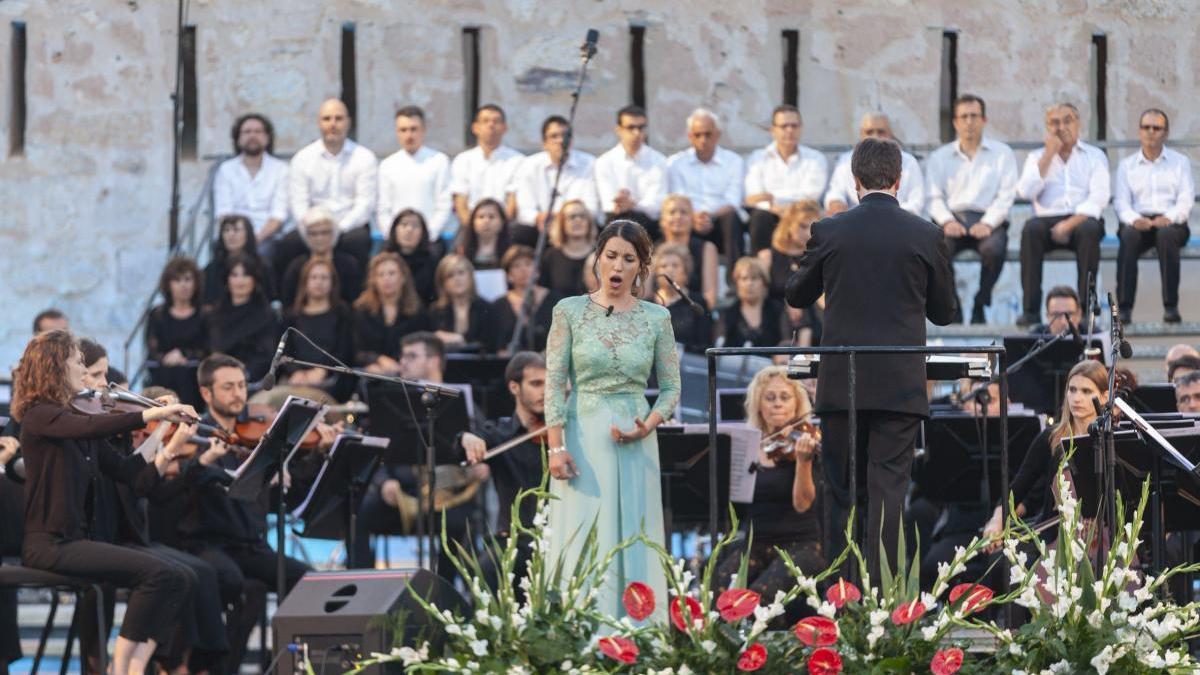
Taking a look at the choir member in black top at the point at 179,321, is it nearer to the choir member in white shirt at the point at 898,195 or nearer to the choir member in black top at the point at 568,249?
the choir member in black top at the point at 568,249

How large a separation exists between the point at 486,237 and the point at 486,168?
0.91 m

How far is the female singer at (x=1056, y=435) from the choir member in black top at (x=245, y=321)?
426 cm

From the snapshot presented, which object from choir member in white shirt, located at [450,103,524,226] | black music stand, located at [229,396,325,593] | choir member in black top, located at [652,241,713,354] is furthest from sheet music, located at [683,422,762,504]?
choir member in white shirt, located at [450,103,524,226]

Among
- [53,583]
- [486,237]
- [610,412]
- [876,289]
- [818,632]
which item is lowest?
A: [53,583]

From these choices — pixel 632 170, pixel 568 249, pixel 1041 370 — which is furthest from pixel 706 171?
pixel 1041 370

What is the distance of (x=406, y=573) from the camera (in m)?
5.42

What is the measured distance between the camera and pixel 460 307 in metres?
10.3

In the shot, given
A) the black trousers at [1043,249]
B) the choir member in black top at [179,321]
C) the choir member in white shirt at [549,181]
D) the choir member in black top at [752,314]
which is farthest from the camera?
the choir member in white shirt at [549,181]

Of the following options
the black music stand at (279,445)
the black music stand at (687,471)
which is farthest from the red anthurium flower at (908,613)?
the black music stand at (279,445)

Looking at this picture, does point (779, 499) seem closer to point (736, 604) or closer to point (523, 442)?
point (523, 442)

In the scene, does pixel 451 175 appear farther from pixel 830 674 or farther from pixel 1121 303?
pixel 830 674

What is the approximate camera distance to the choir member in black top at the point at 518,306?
10.1 meters

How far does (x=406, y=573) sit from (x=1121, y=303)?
6.14 m

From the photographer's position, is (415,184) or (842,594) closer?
(842,594)
